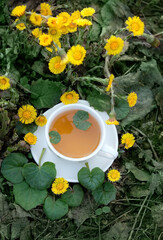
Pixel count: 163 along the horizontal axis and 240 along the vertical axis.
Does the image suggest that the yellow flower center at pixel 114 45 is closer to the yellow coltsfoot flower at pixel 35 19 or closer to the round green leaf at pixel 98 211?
the yellow coltsfoot flower at pixel 35 19

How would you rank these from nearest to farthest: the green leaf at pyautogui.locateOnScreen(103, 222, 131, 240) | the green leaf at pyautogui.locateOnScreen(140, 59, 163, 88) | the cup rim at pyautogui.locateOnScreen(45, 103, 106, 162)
→ the cup rim at pyautogui.locateOnScreen(45, 103, 106, 162), the green leaf at pyautogui.locateOnScreen(103, 222, 131, 240), the green leaf at pyautogui.locateOnScreen(140, 59, 163, 88)

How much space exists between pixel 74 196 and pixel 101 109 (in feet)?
1.99

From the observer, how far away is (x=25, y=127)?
2.00 metres

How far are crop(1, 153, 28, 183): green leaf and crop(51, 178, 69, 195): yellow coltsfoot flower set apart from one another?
232 millimetres

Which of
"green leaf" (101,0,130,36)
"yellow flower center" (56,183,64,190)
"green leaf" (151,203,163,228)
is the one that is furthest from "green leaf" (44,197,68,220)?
"green leaf" (101,0,130,36)

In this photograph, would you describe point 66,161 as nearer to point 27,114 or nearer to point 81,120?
point 81,120

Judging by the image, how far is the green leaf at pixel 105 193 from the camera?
2037 mm

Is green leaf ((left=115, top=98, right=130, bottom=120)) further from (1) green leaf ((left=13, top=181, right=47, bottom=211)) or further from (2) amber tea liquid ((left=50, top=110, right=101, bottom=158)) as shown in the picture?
(1) green leaf ((left=13, top=181, right=47, bottom=211))

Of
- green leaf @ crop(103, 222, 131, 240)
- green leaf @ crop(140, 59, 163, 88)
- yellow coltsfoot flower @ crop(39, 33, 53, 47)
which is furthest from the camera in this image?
green leaf @ crop(140, 59, 163, 88)

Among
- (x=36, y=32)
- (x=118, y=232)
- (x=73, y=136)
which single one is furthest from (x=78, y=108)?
(x=118, y=232)

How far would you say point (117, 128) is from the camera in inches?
86.2

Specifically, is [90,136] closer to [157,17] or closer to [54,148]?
[54,148]

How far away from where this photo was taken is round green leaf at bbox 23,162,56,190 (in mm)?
1907

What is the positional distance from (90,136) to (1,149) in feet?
2.03
